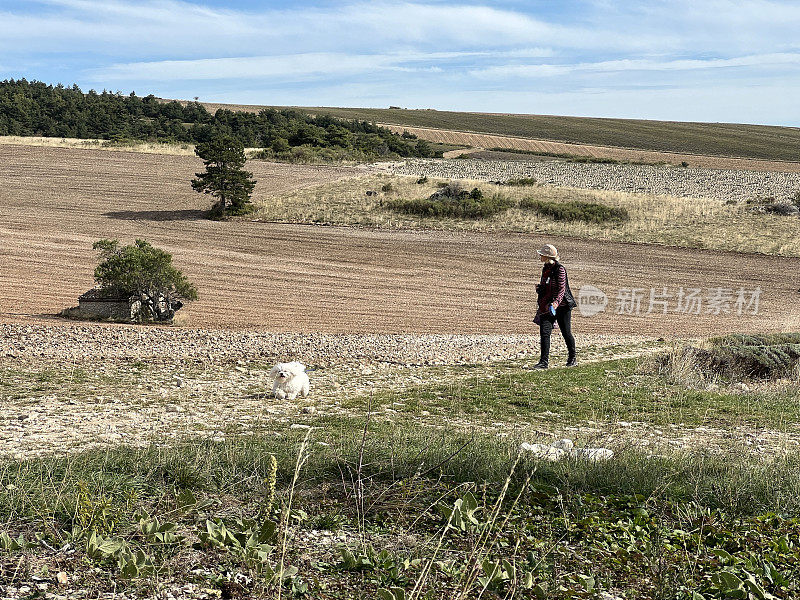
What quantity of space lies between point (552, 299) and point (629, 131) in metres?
115

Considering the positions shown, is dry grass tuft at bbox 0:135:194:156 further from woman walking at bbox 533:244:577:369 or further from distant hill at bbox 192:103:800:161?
distant hill at bbox 192:103:800:161

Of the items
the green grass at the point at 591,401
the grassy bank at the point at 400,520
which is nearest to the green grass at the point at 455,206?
the green grass at the point at 591,401

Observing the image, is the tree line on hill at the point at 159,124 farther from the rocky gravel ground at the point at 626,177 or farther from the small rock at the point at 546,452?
the small rock at the point at 546,452

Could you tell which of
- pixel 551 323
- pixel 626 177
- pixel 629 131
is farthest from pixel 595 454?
pixel 629 131

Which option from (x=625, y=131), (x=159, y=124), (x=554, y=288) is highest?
(x=625, y=131)

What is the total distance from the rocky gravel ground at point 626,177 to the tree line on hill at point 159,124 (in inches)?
266

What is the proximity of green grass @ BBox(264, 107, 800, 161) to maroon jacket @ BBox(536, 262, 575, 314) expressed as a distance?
93129mm

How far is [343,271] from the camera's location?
23.6 meters

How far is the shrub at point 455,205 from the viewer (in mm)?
31891

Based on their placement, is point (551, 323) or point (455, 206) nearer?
point (551, 323)

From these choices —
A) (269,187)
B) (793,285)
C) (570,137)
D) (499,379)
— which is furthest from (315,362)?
(570,137)

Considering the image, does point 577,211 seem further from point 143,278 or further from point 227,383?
point 227,383

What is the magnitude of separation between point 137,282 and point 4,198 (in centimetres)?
2257

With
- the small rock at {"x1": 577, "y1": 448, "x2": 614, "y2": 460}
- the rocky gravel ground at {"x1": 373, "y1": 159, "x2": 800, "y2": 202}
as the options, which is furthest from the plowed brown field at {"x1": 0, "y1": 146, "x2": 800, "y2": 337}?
the rocky gravel ground at {"x1": 373, "y1": 159, "x2": 800, "y2": 202}
